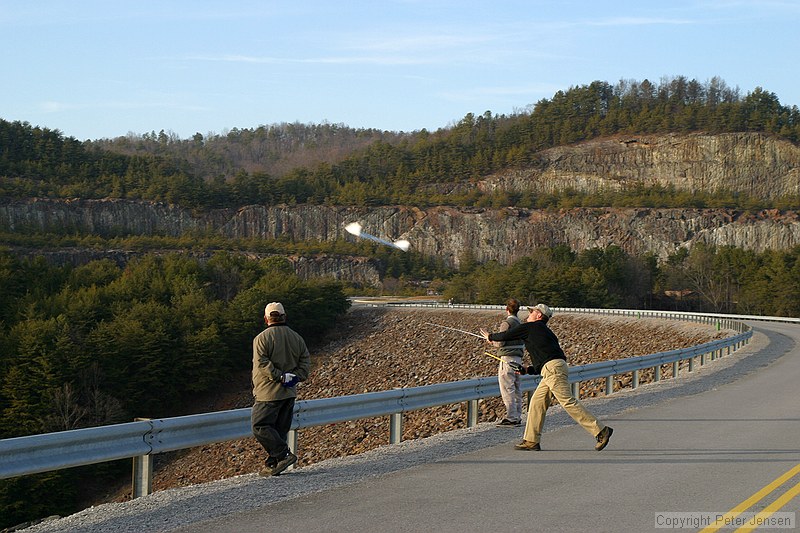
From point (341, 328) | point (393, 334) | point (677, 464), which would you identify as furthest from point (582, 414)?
point (341, 328)

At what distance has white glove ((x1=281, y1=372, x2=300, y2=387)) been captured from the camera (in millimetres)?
10008

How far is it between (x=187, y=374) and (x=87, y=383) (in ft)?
29.9

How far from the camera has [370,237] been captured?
16512 cm

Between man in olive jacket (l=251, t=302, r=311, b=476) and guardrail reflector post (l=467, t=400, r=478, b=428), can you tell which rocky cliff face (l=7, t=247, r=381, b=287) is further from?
man in olive jacket (l=251, t=302, r=311, b=476)

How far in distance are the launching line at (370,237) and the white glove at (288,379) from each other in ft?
470

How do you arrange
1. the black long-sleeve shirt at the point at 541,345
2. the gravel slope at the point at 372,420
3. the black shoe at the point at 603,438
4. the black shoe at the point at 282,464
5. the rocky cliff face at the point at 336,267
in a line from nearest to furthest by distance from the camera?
the gravel slope at the point at 372,420, the black shoe at the point at 282,464, the black shoe at the point at 603,438, the black long-sleeve shirt at the point at 541,345, the rocky cliff face at the point at 336,267

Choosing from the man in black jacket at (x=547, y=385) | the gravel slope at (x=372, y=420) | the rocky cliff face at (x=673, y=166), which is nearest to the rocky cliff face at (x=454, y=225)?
the rocky cliff face at (x=673, y=166)

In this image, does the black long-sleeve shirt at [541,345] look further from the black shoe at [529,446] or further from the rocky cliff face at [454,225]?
the rocky cliff face at [454,225]

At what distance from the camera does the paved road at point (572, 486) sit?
809cm

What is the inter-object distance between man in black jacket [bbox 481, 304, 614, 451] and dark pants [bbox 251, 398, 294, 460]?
3045 mm

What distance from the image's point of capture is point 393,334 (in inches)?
3105

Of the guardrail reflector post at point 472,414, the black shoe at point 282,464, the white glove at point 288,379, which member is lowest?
the guardrail reflector post at point 472,414

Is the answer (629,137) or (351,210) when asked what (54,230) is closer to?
(351,210)
